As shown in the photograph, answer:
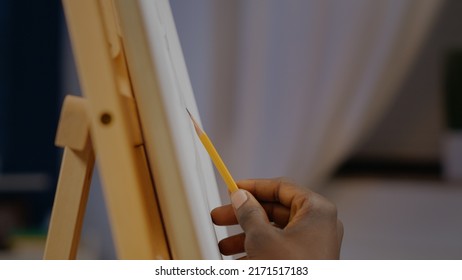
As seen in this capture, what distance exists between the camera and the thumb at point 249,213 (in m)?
0.40

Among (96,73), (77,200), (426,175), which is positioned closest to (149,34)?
(96,73)

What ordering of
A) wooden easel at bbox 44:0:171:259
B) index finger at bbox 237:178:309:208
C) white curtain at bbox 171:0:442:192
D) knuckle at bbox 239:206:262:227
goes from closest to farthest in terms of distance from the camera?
1. wooden easel at bbox 44:0:171:259
2. knuckle at bbox 239:206:262:227
3. index finger at bbox 237:178:309:208
4. white curtain at bbox 171:0:442:192

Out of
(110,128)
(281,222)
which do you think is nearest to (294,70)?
(281,222)

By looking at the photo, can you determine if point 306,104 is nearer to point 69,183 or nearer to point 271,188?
point 271,188

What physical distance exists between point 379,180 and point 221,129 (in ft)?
1.40

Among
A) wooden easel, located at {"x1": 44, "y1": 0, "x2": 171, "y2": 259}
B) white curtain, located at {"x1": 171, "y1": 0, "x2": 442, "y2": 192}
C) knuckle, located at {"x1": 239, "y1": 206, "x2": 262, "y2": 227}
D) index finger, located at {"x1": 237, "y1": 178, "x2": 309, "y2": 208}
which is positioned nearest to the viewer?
wooden easel, located at {"x1": 44, "y1": 0, "x2": 171, "y2": 259}

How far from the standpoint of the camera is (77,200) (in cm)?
45

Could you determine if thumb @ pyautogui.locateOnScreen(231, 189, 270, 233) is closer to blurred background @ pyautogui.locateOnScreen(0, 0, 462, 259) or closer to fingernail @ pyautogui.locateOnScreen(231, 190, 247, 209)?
fingernail @ pyautogui.locateOnScreen(231, 190, 247, 209)

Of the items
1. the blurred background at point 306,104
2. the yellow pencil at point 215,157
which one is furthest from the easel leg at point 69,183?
the blurred background at point 306,104

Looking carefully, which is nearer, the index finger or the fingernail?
the fingernail

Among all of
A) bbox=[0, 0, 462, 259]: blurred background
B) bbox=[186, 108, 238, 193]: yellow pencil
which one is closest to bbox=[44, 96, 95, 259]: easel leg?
bbox=[186, 108, 238, 193]: yellow pencil

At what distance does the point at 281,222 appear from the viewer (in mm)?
556

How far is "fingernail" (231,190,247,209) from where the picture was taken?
1.40 feet

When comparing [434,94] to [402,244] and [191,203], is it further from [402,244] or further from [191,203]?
[191,203]
